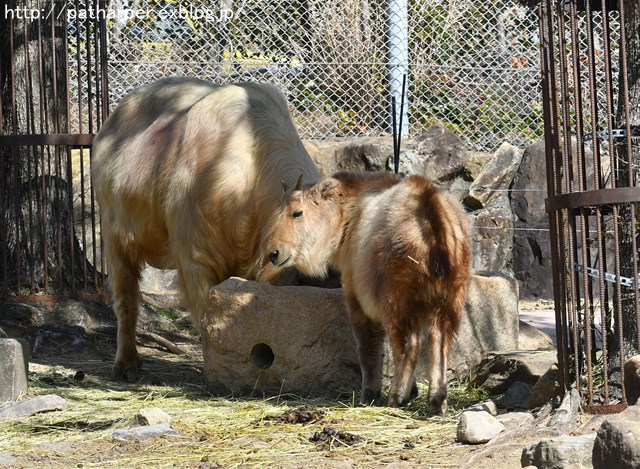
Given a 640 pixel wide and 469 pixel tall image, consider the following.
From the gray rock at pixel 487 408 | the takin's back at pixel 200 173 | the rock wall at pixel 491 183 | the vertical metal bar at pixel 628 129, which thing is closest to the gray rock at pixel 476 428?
the gray rock at pixel 487 408

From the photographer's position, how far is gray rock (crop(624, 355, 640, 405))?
4.17 m

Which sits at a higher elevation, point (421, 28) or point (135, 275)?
point (421, 28)

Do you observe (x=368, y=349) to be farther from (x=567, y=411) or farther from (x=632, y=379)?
(x=632, y=379)

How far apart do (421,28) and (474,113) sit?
105 cm

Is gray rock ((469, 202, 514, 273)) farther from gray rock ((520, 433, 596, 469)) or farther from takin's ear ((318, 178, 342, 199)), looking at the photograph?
gray rock ((520, 433, 596, 469))

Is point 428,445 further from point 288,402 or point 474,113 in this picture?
point 474,113

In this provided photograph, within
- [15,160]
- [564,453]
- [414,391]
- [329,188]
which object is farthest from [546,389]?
[15,160]

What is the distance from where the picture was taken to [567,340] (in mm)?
4730

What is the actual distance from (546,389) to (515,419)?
0.32 m

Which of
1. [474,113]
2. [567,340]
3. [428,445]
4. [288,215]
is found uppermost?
[474,113]

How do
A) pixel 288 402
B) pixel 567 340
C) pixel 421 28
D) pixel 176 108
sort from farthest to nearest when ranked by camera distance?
pixel 421 28
pixel 176 108
pixel 288 402
pixel 567 340

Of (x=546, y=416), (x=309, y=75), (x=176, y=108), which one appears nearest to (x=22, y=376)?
(x=176, y=108)

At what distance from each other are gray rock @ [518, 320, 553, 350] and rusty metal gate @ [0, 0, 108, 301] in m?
3.31

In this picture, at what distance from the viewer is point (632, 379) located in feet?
13.9
